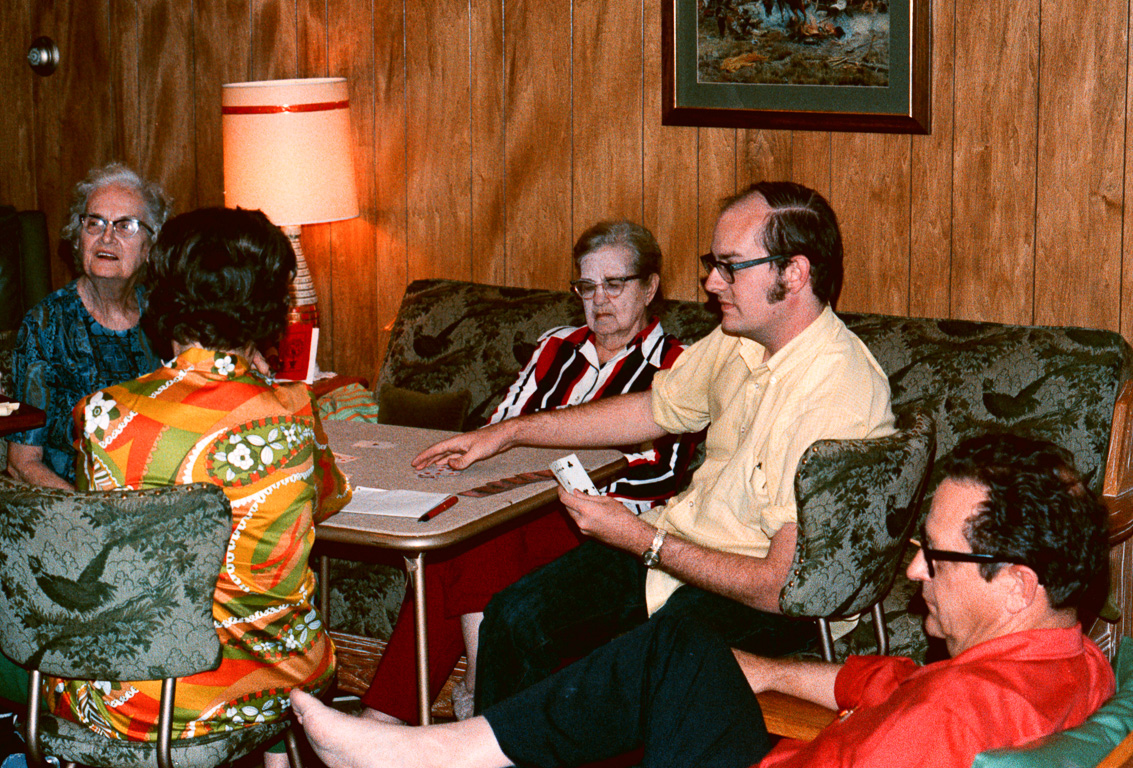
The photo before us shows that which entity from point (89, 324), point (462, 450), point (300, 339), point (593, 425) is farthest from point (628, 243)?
point (89, 324)

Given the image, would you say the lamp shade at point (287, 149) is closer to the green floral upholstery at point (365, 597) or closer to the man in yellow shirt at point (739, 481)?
the green floral upholstery at point (365, 597)

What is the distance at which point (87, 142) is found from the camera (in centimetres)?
484

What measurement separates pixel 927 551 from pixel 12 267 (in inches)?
151

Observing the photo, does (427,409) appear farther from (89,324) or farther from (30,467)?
(30,467)

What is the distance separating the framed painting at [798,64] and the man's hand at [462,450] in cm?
129

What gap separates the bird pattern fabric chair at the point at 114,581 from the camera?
1.83m

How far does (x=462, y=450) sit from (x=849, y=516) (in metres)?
0.89

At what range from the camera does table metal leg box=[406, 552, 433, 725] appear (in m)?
2.34

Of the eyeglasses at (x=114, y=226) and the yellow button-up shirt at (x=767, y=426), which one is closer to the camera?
the yellow button-up shirt at (x=767, y=426)

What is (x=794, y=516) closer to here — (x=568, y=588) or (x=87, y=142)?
(x=568, y=588)

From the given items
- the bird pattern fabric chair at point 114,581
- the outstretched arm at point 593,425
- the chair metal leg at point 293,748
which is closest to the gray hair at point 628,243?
the outstretched arm at point 593,425

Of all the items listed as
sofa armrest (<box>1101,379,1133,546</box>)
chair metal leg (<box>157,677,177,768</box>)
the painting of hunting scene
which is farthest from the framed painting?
chair metal leg (<box>157,677,177,768</box>)

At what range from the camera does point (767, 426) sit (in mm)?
2383

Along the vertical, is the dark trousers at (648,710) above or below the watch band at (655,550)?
below
